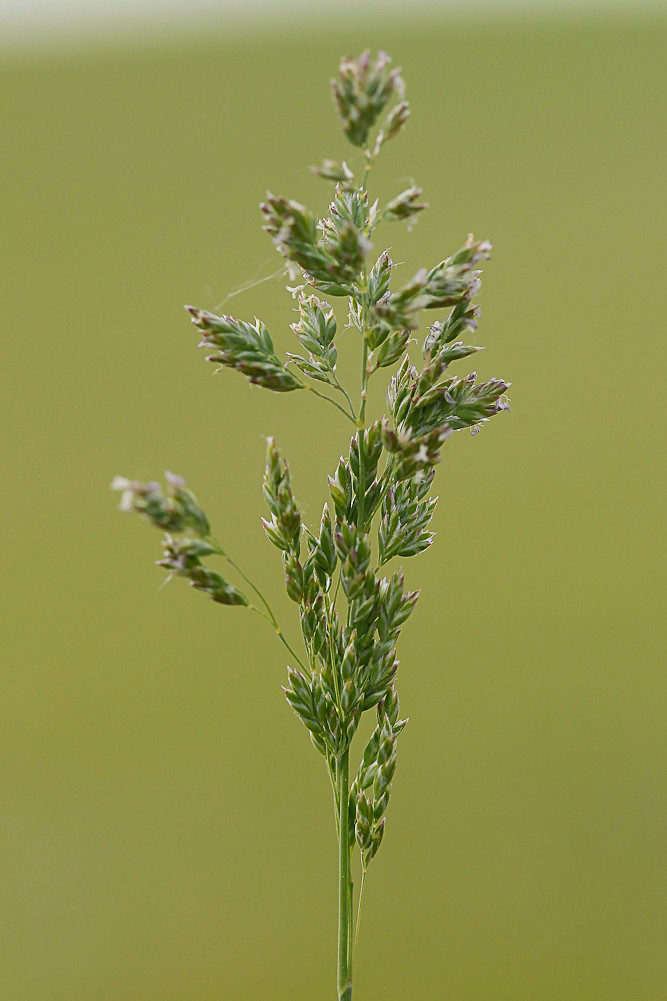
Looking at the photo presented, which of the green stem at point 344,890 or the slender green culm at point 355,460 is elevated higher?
the slender green culm at point 355,460

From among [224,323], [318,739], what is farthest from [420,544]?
[224,323]

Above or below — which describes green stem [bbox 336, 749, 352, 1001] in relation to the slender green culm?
below

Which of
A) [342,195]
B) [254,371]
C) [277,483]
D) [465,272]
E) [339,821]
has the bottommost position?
[339,821]

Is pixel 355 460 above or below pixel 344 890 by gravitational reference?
above

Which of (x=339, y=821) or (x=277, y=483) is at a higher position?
(x=277, y=483)

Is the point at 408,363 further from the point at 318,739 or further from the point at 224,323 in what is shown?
the point at 318,739
